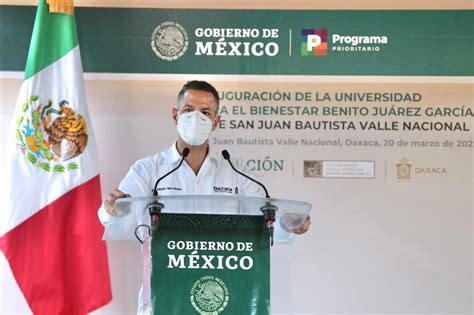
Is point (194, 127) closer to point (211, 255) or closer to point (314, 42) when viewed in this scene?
point (211, 255)

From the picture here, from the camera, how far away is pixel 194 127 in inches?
97.4

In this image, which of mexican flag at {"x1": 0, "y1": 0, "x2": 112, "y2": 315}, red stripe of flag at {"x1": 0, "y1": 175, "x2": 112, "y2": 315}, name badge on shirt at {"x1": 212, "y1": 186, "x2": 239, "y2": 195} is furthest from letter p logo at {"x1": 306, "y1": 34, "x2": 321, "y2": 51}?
red stripe of flag at {"x1": 0, "y1": 175, "x2": 112, "y2": 315}

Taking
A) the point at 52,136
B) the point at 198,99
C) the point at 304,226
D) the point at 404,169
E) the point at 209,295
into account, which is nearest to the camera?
the point at 209,295

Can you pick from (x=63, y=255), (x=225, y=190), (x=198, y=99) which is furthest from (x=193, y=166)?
(x=63, y=255)

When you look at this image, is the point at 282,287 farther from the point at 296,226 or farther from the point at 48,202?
the point at 48,202

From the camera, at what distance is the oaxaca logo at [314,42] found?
3.09 metres

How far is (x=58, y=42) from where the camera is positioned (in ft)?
9.66

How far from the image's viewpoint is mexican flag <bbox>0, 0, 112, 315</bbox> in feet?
9.41

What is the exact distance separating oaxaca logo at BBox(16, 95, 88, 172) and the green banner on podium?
4.39ft

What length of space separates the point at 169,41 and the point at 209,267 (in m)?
1.74

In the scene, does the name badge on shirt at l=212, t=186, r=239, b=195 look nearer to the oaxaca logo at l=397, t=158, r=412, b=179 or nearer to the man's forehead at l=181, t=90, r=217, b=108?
the man's forehead at l=181, t=90, r=217, b=108

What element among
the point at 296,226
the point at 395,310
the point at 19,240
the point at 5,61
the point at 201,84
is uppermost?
the point at 5,61

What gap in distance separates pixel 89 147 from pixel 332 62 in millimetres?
1507

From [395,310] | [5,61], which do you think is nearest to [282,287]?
[395,310]
